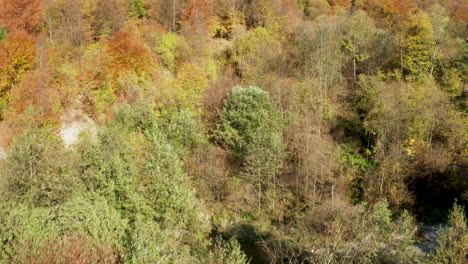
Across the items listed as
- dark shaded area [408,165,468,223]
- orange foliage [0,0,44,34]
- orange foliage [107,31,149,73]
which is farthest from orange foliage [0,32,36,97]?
dark shaded area [408,165,468,223]

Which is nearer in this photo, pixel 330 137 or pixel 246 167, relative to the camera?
pixel 246 167

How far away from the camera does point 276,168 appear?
→ 28078 mm

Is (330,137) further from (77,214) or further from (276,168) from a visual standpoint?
(77,214)

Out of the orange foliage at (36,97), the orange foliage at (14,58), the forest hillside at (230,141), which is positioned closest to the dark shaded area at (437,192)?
the forest hillside at (230,141)

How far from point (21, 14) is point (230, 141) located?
27.7 meters

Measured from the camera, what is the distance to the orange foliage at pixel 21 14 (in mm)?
36250

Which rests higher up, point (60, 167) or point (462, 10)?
point (462, 10)

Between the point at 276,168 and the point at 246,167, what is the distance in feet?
8.21

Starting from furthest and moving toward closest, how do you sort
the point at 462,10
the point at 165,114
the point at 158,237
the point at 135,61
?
1. the point at 462,10
2. the point at 135,61
3. the point at 165,114
4. the point at 158,237

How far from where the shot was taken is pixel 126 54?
39.0 metres

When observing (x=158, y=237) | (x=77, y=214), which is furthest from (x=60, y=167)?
(x=158, y=237)

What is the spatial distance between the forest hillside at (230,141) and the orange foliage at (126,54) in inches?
7.1

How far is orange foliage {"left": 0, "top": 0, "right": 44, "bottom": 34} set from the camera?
119 ft

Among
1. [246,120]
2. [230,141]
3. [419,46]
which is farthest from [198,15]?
[419,46]
